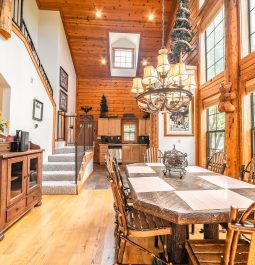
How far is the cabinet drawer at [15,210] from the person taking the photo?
2.43m

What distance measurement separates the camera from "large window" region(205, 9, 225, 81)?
4066mm

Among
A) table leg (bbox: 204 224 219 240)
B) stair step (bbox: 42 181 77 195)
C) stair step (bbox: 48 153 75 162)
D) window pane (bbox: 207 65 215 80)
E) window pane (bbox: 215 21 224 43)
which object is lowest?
stair step (bbox: 42 181 77 195)

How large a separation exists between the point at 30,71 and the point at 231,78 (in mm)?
4046

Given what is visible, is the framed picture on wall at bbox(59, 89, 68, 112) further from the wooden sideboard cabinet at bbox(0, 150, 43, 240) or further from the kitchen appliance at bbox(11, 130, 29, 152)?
the kitchen appliance at bbox(11, 130, 29, 152)

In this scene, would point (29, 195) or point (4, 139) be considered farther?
point (29, 195)

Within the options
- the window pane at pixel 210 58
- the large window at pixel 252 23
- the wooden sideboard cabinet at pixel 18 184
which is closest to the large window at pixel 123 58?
the window pane at pixel 210 58

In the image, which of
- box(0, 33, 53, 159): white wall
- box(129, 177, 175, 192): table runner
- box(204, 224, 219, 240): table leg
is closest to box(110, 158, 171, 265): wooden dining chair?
box(129, 177, 175, 192): table runner

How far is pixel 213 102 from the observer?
4.35 m

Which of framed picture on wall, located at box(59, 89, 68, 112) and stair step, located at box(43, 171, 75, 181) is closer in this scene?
stair step, located at box(43, 171, 75, 181)

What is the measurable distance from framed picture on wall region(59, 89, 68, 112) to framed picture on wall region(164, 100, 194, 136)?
3.44 meters

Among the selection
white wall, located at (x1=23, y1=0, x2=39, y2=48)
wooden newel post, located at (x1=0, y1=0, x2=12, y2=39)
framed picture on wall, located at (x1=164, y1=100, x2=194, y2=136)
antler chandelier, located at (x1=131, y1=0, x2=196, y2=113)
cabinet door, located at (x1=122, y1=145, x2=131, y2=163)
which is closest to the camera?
antler chandelier, located at (x1=131, y1=0, x2=196, y2=113)

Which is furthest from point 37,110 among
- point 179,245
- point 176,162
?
point 179,245

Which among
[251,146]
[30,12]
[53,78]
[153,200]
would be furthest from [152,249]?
[30,12]

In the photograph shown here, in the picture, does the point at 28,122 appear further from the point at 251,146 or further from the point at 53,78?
the point at 251,146
